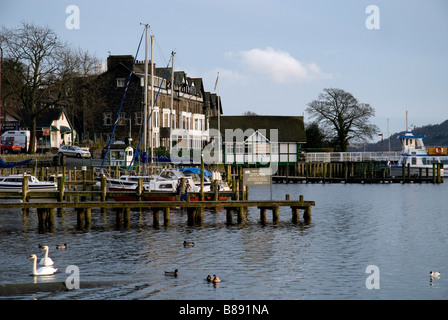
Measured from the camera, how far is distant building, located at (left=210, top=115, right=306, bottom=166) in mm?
94250

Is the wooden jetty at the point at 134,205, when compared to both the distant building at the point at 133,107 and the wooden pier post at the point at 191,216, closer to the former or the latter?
the wooden pier post at the point at 191,216

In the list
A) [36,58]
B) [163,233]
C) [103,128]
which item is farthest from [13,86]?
[163,233]

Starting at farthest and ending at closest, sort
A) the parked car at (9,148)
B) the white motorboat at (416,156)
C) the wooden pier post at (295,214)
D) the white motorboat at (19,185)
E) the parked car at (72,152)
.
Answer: the white motorboat at (416,156)
the parked car at (9,148)
the parked car at (72,152)
the white motorboat at (19,185)
the wooden pier post at (295,214)

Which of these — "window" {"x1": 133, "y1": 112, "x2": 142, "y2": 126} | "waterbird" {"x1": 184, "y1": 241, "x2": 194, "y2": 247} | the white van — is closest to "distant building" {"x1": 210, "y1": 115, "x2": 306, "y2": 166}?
"window" {"x1": 133, "y1": 112, "x2": 142, "y2": 126}

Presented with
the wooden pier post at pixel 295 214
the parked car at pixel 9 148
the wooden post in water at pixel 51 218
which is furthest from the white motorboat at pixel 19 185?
the parked car at pixel 9 148

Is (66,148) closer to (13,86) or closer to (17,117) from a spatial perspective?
(13,86)

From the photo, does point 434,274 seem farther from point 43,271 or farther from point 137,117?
point 137,117

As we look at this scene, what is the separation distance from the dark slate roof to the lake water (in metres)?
50.6

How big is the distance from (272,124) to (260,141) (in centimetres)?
608

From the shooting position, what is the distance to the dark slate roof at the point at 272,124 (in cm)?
9750

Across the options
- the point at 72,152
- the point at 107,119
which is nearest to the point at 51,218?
the point at 72,152

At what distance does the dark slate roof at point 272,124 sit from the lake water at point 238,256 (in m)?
50.6

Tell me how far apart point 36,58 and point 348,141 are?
60922 mm

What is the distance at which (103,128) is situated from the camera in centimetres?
9300
